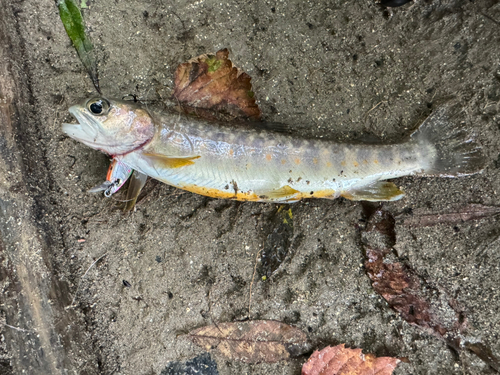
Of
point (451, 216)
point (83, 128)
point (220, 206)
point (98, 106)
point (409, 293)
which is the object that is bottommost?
point (409, 293)

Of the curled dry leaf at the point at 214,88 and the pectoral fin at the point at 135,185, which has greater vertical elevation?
the curled dry leaf at the point at 214,88

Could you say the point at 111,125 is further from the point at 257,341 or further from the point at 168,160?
the point at 257,341

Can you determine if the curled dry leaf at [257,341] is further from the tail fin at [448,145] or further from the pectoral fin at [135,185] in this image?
the tail fin at [448,145]

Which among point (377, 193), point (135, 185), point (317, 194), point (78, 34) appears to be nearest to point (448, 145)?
point (377, 193)

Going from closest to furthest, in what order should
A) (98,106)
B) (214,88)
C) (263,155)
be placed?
(98,106) → (263,155) → (214,88)

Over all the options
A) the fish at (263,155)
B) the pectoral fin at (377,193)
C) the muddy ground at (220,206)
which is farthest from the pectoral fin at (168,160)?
the pectoral fin at (377,193)

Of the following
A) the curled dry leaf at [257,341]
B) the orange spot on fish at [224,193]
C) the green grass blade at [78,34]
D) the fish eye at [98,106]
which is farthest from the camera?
the green grass blade at [78,34]

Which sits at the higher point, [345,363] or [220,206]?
[220,206]
